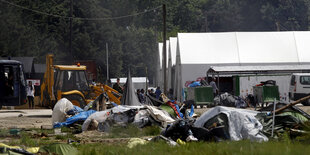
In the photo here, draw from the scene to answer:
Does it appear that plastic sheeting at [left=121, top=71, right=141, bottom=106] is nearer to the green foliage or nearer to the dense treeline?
the green foliage

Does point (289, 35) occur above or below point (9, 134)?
above

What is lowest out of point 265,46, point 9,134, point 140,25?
point 9,134

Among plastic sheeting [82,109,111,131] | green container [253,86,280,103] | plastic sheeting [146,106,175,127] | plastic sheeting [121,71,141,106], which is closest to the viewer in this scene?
plastic sheeting [146,106,175,127]

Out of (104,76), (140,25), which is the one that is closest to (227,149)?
(104,76)

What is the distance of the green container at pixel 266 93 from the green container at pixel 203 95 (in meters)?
2.65

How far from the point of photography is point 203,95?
33.0 m

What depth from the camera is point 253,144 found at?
982cm

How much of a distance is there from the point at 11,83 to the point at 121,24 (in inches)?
2853

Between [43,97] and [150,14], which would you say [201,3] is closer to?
[150,14]

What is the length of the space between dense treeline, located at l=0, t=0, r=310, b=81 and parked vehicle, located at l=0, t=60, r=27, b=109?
58.2ft

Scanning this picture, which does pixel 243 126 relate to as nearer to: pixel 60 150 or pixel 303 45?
pixel 60 150

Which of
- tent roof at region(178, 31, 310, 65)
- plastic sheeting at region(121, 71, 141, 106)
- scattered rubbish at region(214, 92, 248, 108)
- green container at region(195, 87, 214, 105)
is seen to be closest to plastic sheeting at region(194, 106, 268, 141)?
plastic sheeting at region(121, 71, 141, 106)

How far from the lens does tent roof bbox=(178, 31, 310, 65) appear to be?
4172 cm

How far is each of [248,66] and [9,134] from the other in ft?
86.8
